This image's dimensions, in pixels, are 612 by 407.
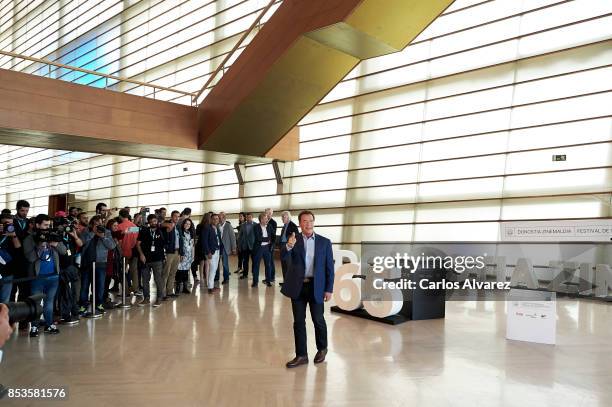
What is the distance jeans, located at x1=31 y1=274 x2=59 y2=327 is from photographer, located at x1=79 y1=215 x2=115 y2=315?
1.21 meters

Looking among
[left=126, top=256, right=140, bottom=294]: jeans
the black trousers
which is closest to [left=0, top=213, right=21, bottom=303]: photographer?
[left=126, top=256, right=140, bottom=294]: jeans

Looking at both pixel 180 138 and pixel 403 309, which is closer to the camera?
pixel 403 309

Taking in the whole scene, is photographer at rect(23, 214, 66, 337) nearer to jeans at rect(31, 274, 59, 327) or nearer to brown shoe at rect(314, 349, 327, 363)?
jeans at rect(31, 274, 59, 327)

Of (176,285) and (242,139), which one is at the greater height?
(242,139)

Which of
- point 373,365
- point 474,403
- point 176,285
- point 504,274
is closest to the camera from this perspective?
point 474,403

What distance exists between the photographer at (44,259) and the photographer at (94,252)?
110cm

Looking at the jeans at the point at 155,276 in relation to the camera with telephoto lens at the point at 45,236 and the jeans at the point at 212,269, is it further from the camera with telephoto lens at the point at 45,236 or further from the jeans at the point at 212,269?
the camera with telephoto lens at the point at 45,236

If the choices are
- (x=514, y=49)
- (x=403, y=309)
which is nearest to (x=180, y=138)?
(x=403, y=309)

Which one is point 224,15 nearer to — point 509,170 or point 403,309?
point 509,170

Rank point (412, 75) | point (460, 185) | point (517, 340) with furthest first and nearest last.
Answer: point (412, 75) → point (460, 185) → point (517, 340)

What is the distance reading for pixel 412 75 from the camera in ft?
46.4

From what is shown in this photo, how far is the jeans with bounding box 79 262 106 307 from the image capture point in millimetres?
7613

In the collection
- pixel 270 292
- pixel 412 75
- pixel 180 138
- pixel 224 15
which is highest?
pixel 224 15

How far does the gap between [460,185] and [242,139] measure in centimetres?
616
